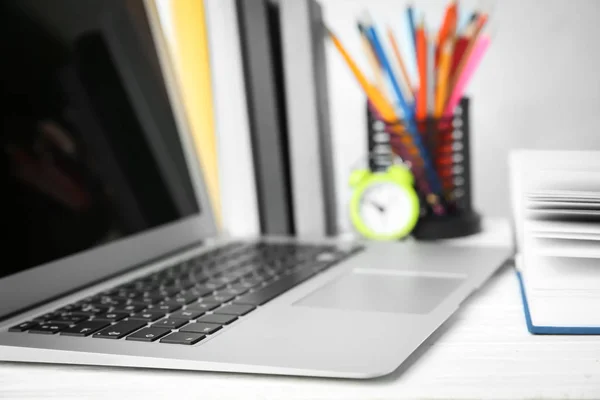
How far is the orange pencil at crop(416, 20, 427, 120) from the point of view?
2.72 ft

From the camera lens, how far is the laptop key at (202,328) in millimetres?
453

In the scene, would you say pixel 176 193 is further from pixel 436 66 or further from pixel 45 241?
pixel 436 66

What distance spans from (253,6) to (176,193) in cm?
25

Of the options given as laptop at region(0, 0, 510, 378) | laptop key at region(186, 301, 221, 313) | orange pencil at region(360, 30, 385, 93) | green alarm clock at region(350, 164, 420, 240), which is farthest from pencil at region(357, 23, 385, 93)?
laptop key at region(186, 301, 221, 313)

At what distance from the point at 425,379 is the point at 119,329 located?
200 mm

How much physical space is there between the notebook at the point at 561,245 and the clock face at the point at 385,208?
0.28 meters

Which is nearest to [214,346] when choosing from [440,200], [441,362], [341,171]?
[441,362]

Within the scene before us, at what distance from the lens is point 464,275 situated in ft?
2.03

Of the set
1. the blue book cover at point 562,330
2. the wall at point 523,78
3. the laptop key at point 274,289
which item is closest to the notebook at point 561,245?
the blue book cover at point 562,330

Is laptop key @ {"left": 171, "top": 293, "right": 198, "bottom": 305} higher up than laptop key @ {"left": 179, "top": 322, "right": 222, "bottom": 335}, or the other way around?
laptop key @ {"left": 179, "top": 322, "right": 222, "bottom": 335}

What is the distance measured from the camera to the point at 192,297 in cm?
55

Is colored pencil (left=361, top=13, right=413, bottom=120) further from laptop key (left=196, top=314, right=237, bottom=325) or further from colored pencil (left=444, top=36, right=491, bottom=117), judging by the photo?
laptop key (left=196, top=314, right=237, bottom=325)

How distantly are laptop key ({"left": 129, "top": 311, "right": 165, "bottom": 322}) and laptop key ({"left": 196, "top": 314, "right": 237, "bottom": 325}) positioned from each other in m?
0.03

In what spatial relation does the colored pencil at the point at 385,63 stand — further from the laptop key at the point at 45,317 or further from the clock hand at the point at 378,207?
the laptop key at the point at 45,317
